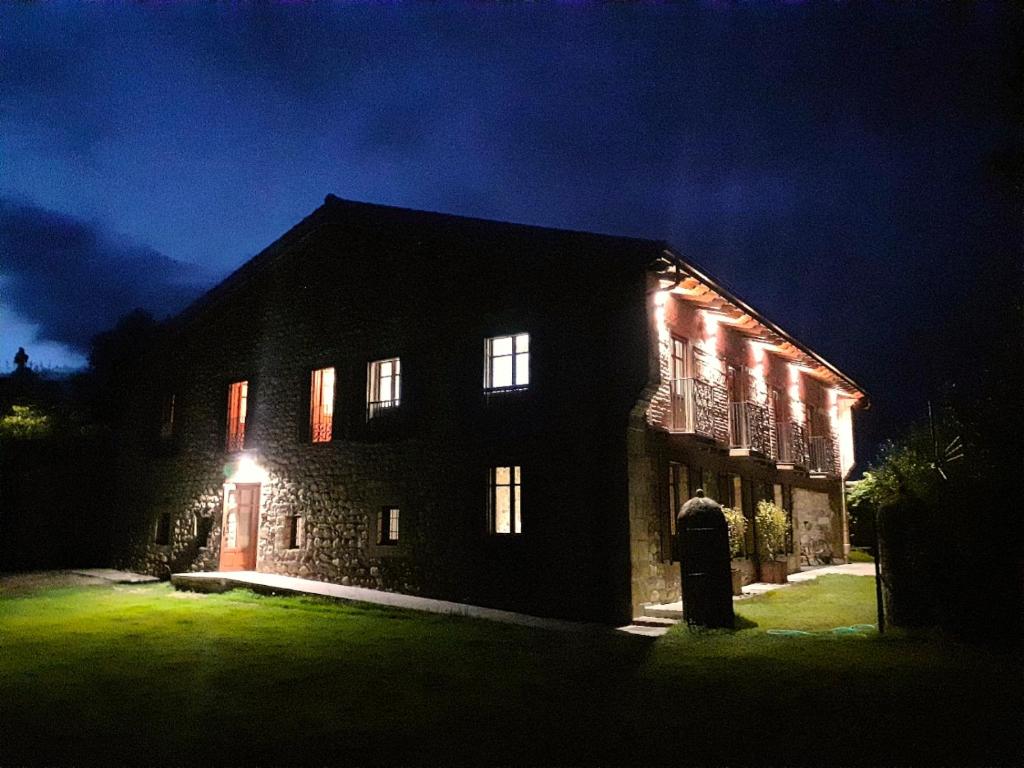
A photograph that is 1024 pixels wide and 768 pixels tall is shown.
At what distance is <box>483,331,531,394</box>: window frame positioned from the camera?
13.4 m

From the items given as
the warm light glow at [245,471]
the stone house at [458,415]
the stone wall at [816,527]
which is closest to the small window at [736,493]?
the stone house at [458,415]

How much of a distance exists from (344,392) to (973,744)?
12678mm

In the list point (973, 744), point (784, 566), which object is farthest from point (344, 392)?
point (973, 744)

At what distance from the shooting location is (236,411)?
18438 mm

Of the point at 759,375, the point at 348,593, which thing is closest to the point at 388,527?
the point at 348,593

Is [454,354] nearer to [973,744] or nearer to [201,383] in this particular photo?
[201,383]

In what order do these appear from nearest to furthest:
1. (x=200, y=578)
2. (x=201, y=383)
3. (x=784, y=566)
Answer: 1. (x=200, y=578)
2. (x=784, y=566)
3. (x=201, y=383)

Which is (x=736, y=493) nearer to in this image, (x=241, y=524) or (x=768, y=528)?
(x=768, y=528)

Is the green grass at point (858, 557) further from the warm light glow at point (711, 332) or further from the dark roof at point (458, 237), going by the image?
the warm light glow at point (711, 332)

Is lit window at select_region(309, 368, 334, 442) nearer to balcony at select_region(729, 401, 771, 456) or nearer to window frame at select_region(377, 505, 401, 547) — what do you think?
window frame at select_region(377, 505, 401, 547)

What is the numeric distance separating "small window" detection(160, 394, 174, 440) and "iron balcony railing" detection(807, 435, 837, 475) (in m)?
17.5

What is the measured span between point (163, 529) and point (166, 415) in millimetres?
3003

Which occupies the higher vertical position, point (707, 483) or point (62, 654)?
point (707, 483)

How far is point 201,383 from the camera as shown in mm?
18969
